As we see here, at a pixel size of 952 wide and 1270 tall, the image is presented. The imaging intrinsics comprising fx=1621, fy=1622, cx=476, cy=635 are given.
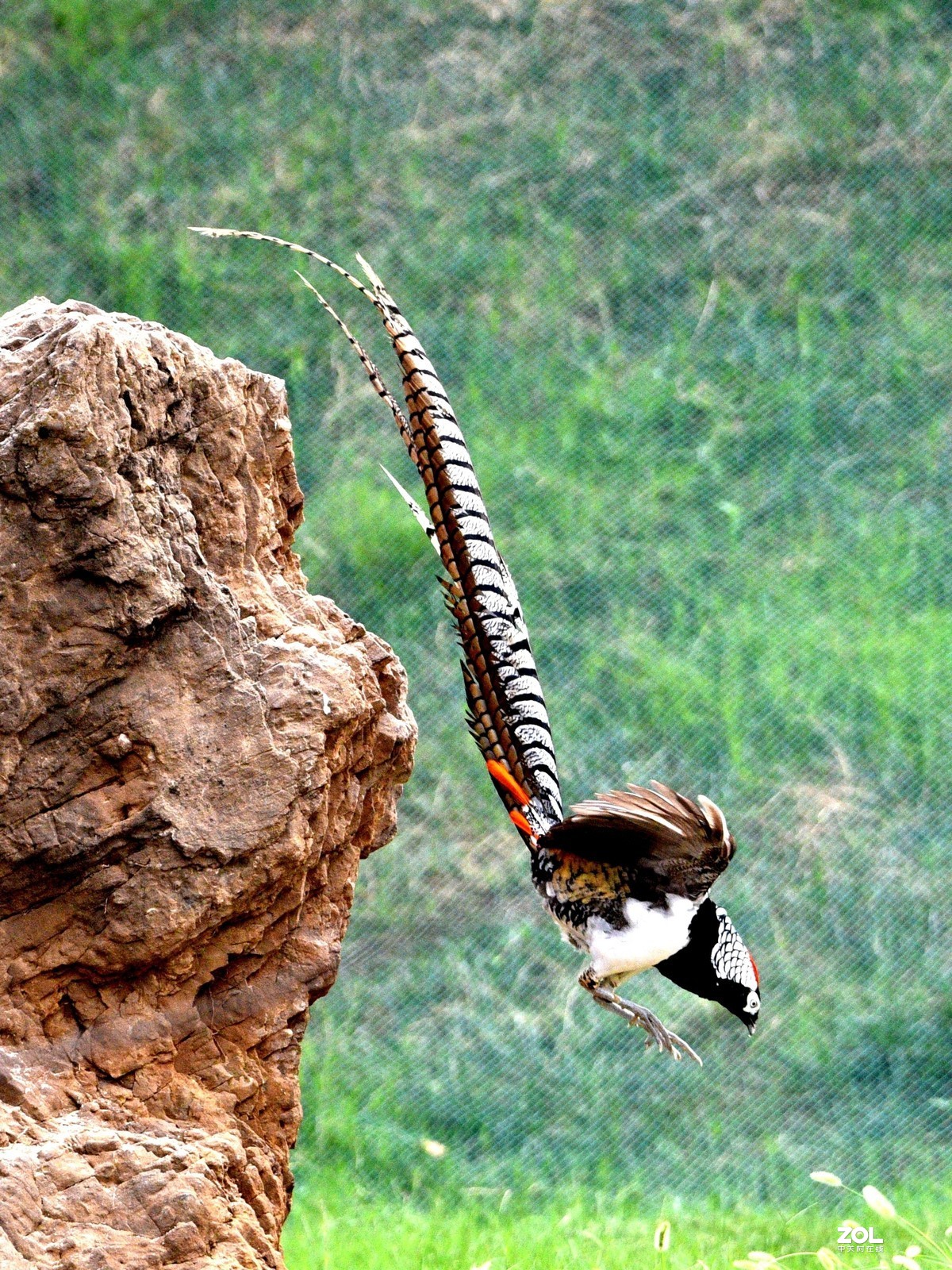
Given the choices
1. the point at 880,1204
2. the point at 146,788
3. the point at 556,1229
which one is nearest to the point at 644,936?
the point at 880,1204

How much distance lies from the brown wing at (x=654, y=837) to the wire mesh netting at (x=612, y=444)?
7.91 feet

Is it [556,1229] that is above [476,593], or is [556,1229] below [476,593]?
below

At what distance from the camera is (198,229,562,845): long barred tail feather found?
2654mm

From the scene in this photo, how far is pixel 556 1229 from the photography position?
4047 mm

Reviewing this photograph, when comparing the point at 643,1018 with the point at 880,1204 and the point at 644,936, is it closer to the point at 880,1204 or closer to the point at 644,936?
the point at 644,936

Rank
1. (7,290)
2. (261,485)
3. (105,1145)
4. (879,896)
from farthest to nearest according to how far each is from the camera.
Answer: (7,290)
(879,896)
(261,485)
(105,1145)

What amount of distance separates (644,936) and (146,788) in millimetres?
916

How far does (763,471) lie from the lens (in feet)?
21.5

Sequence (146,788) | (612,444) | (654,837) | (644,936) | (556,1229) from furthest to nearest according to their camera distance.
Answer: (612,444) < (556,1229) < (644,936) < (654,837) < (146,788)

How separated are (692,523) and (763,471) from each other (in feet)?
1.25

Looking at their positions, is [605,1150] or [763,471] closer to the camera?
[605,1150]

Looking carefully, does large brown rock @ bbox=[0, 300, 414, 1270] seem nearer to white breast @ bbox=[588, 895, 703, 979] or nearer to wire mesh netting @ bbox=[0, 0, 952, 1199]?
white breast @ bbox=[588, 895, 703, 979]

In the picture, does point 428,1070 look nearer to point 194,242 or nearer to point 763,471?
point 763,471

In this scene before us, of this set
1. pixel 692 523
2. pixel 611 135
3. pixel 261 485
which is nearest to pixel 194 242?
pixel 611 135
